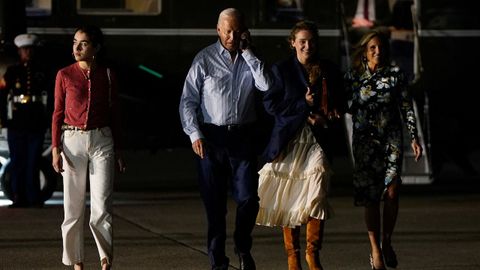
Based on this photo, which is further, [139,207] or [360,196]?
[139,207]

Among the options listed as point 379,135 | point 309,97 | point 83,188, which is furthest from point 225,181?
point 379,135

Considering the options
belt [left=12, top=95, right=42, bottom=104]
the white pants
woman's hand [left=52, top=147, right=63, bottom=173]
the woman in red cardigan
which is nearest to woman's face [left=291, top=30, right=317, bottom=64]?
the woman in red cardigan

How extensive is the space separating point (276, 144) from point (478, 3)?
11253 millimetres

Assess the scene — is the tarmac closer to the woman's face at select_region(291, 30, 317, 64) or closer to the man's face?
the woman's face at select_region(291, 30, 317, 64)

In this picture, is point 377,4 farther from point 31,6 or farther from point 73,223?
point 73,223

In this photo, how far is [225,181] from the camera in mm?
9633

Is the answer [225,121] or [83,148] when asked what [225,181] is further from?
[83,148]

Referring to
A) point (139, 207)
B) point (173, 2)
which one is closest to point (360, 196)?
point (139, 207)

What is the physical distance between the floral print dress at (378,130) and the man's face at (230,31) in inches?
45.4

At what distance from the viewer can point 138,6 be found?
19688 millimetres

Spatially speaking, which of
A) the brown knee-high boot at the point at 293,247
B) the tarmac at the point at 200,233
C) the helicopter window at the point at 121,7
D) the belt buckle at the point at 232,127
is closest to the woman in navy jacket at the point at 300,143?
the brown knee-high boot at the point at 293,247

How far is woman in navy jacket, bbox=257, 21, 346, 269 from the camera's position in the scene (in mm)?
9688

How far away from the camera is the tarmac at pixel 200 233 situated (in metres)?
10.7

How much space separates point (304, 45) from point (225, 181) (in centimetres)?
104
